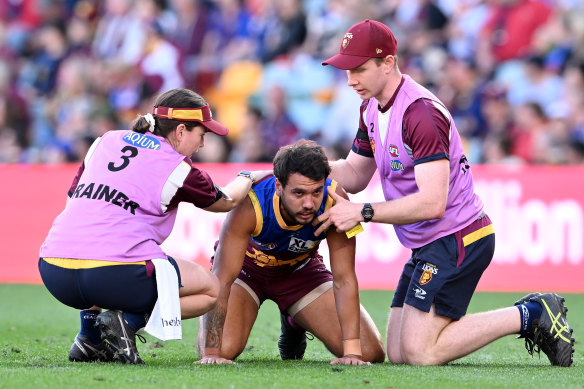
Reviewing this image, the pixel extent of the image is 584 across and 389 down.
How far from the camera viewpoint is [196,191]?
5.55 m

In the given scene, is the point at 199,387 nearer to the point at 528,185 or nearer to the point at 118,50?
the point at 528,185

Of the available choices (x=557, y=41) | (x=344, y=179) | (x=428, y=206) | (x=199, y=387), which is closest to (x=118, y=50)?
(x=557, y=41)

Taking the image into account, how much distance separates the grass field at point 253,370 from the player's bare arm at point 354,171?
1.22 m

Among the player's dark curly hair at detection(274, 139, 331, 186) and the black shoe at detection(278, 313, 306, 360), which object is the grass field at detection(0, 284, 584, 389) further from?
the player's dark curly hair at detection(274, 139, 331, 186)

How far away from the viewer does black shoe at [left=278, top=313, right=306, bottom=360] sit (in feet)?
21.6

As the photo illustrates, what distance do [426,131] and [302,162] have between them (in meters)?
0.80

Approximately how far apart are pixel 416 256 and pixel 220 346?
141 cm

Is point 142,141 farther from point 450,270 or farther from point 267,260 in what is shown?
point 450,270

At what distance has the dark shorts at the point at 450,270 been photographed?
20.2 ft

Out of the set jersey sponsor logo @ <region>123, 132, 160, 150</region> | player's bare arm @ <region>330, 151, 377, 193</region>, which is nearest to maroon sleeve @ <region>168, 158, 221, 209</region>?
jersey sponsor logo @ <region>123, 132, 160, 150</region>

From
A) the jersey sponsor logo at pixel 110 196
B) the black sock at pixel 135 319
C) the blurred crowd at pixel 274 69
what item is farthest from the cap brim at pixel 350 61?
the blurred crowd at pixel 274 69

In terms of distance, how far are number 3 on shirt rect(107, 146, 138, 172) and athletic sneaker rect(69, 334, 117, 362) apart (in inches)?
42.9

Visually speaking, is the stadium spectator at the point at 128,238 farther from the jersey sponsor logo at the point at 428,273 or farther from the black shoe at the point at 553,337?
the black shoe at the point at 553,337

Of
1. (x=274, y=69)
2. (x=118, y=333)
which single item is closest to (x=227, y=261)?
(x=118, y=333)
